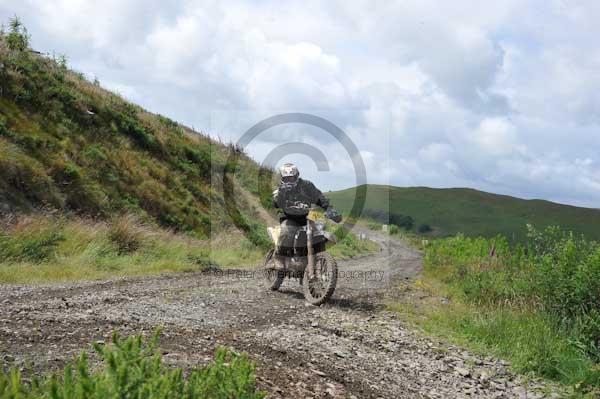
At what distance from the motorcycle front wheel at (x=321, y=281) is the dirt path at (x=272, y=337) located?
0.21m

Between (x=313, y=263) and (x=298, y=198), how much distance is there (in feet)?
3.90

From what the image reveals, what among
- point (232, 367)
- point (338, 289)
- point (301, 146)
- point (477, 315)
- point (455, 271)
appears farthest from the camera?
point (301, 146)

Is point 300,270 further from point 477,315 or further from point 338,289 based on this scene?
point 477,315

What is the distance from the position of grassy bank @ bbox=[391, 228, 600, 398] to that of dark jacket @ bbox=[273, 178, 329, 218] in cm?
226

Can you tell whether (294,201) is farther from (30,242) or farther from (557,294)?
(30,242)

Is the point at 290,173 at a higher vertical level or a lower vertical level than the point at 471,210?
lower

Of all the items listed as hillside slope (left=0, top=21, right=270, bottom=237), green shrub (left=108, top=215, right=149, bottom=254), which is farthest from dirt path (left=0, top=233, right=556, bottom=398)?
hillside slope (left=0, top=21, right=270, bottom=237)

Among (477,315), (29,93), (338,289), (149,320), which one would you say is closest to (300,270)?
(338,289)

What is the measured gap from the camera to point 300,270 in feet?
29.4

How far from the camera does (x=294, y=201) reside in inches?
354

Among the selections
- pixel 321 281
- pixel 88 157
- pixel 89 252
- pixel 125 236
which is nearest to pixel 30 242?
pixel 89 252

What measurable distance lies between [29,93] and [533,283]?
17777 mm

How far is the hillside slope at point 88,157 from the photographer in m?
14.7

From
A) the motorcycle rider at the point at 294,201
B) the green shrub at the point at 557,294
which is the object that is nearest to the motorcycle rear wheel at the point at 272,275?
the motorcycle rider at the point at 294,201
